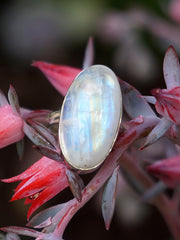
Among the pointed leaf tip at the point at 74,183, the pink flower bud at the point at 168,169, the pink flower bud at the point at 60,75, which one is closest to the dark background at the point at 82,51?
the pink flower bud at the point at 168,169

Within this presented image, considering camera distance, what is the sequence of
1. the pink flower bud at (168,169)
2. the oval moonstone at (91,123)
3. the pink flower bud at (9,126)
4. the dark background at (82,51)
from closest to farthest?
Answer: the oval moonstone at (91,123) < the pink flower bud at (9,126) < the pink flower bud at (168,169) < the dark background at (82,51)

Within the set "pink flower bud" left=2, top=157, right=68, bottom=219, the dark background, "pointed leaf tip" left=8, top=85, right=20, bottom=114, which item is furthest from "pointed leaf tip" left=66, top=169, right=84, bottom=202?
the dark background

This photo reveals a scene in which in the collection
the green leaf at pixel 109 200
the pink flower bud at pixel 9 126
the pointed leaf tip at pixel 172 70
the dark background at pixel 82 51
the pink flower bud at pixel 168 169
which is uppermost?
the pointed leaf tip at pixel 172 70

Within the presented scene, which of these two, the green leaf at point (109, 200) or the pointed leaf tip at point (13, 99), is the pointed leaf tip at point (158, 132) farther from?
the pointed leaf tip at point (13, 99)

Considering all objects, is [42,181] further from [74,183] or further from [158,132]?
[158,132]

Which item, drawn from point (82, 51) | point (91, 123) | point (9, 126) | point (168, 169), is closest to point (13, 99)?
point (9, 126)

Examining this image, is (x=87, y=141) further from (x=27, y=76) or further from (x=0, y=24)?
(x=0, y=24)

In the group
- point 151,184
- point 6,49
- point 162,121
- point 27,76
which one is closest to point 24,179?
point 162,121
